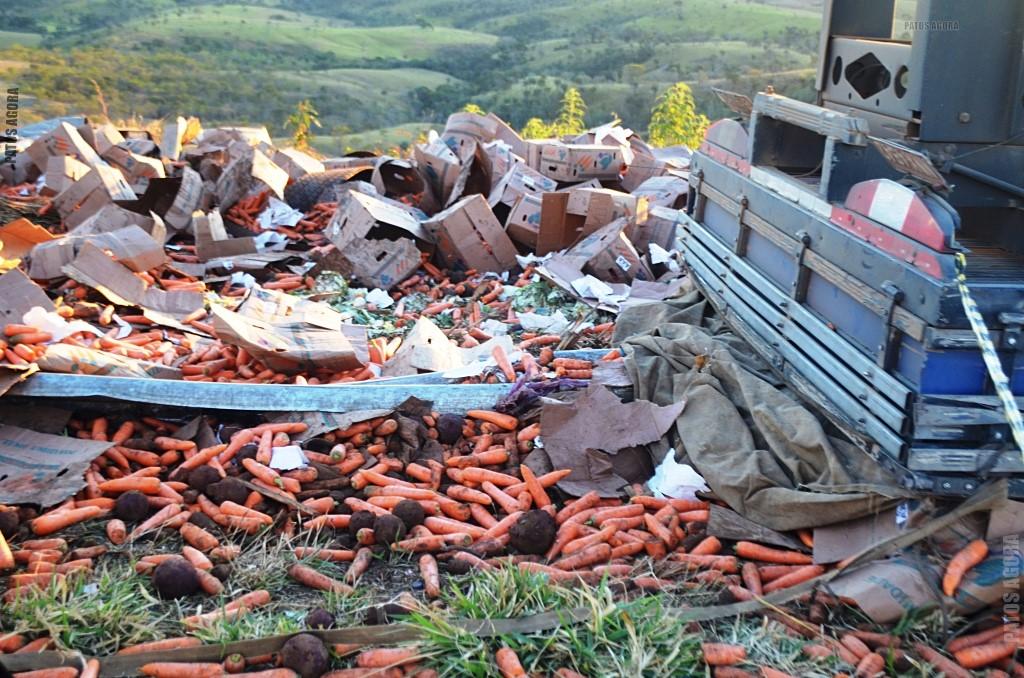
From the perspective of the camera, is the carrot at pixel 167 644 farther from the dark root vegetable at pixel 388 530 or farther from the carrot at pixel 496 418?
the carrot at pixel 496 418

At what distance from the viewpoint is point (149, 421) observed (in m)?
5.32

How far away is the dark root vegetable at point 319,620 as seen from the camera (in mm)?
3677

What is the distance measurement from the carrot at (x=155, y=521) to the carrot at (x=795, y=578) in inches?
109

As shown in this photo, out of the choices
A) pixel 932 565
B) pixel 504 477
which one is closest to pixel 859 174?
pixel 932 565

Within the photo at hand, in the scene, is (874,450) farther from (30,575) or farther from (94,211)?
(94,211)

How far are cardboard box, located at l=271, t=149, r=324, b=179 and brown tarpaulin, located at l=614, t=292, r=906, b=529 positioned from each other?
721cm

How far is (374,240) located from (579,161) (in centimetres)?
241

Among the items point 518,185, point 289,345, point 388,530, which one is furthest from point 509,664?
point 518,185

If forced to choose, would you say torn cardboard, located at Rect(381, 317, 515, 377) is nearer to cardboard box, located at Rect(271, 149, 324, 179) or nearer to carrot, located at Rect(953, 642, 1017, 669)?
carrot, located at Rect(953, 642, 1017, 669)

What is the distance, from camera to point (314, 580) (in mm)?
4039

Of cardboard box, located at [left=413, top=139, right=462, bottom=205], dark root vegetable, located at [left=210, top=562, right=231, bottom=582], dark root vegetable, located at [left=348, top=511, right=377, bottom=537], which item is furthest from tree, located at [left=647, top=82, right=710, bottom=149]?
dark root vegetable, located at [left=210, top=562, right=231, bottom=582]

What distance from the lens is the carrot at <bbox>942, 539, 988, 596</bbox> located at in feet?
11.7

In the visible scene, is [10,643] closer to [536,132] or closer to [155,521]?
[155,521]

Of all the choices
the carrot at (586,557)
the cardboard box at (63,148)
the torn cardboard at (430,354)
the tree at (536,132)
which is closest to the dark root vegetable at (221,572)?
the carrot at (586,557)
